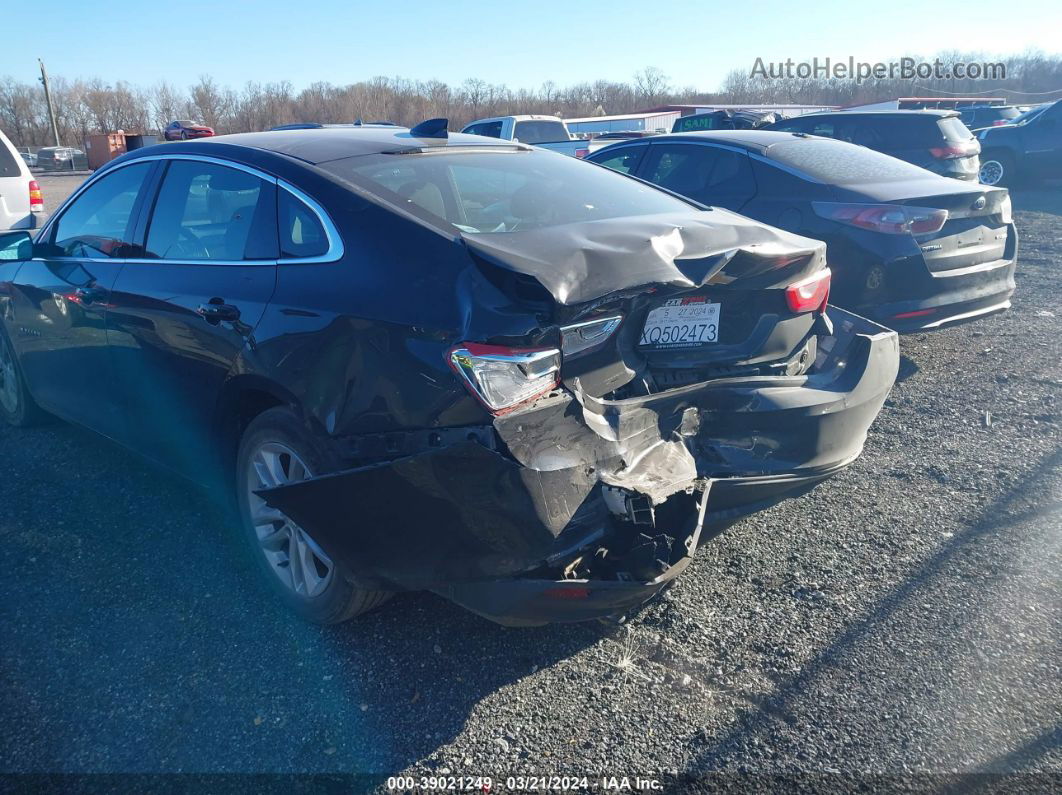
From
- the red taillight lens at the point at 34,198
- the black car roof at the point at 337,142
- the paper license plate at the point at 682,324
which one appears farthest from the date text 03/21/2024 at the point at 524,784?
the red taillight lens at the point at 34,198

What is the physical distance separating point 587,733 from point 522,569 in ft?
1.89

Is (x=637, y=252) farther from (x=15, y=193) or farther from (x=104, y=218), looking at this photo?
(x=15, y=193)

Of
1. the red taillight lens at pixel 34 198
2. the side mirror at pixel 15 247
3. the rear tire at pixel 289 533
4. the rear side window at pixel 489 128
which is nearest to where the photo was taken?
the rear tire at pixel 289 533

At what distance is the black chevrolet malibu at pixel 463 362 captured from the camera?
248cm

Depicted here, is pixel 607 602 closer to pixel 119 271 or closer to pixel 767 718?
pixel 767 718

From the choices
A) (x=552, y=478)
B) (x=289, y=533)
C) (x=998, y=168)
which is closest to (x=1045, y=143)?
(x=998, y=168)

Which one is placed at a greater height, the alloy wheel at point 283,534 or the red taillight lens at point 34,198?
the red taillight lens at point 34,198

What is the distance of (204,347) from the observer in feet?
10.8

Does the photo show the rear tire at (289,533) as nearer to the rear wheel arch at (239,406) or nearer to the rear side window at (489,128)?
the rear wheel arch at (239,406)

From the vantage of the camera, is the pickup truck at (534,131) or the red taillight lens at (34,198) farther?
the pickup truck at (534,131)

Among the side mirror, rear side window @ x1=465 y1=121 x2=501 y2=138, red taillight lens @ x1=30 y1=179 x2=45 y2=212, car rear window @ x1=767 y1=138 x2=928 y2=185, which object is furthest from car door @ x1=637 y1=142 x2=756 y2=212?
rear side window @ x1=465 y1=121 x2=501 y2=138

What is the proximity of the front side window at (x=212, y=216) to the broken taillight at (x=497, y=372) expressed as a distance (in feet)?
3.70

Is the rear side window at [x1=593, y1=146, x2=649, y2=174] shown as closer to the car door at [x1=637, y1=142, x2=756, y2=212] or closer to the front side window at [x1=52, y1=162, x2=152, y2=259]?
the car door at [x1=637, y1=142, x2=756, y2=212]

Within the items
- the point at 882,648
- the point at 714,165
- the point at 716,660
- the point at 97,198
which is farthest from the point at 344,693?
the point at 714,165
